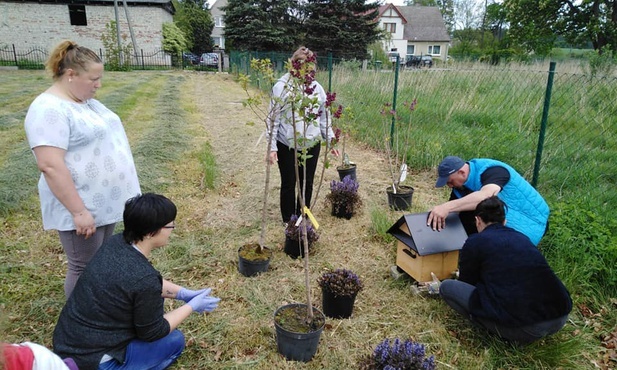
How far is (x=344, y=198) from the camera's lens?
13.5 feet

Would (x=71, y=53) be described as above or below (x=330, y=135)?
above

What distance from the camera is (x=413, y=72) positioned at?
7.48 metres

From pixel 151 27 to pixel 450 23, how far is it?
4603 centimetres

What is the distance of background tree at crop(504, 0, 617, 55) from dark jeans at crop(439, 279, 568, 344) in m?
25.9

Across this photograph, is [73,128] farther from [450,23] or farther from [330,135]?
[450,23]

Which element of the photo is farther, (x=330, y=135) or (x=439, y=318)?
(x=330, y=135)

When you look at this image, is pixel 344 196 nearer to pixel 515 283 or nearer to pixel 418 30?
pixel 515 283

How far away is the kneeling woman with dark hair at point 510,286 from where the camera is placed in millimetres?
2037

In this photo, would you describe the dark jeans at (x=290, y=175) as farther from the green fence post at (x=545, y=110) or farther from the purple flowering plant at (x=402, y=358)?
the green fence post at (x=545, y=110)

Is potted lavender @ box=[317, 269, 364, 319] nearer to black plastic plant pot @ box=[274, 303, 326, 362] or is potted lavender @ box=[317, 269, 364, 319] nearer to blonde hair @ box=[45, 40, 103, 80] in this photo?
black plastic plant pot @ box=[274, 303, 326, 362]

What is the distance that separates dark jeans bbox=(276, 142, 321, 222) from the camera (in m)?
3.51

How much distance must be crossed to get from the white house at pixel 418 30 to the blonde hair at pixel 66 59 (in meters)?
47.4

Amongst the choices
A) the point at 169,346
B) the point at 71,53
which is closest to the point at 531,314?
the point at 169,346

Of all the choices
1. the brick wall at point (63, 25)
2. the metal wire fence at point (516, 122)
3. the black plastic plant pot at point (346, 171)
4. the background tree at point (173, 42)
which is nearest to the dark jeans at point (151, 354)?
the black plastic plant pot at point (346, 171)
